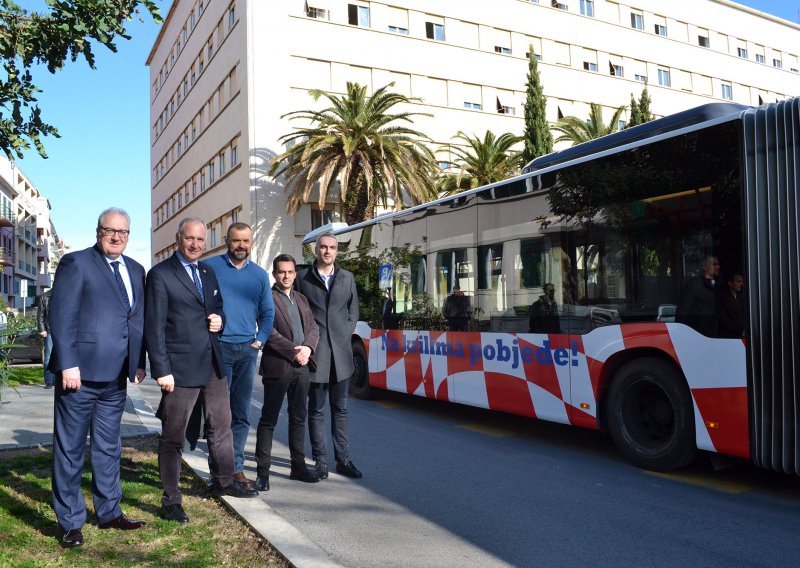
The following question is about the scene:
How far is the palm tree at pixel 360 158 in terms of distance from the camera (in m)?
25.4

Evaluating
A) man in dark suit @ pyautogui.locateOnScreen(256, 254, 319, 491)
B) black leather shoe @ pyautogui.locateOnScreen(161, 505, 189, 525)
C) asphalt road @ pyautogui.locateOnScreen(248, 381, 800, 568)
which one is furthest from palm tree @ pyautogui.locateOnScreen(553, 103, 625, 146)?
black leather shoe @ pyautogui.locateOnScreen(161, 505, 189, 525)

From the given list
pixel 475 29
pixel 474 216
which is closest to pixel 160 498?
pixel 474 216

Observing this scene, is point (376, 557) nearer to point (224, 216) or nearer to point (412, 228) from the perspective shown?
point (412, 228)

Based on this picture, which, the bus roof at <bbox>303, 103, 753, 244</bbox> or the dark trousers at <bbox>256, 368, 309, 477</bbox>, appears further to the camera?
the bus roof at <bbox>303, 103, 753, 244</bbox>

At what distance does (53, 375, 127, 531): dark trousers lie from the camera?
4.25m

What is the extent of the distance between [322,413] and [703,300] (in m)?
3.22

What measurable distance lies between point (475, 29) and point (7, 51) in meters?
32.2

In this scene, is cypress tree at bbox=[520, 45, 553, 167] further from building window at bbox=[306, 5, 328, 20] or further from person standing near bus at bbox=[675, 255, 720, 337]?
person standing near bus at bbox=[675, 255, 720, 337]

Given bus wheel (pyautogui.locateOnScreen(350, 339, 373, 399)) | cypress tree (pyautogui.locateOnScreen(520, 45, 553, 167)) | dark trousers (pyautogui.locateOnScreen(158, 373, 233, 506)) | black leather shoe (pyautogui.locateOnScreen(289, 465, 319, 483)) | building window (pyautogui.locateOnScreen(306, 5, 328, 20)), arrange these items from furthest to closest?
building window (pyautogui.locateOnScreen(306, 5, 328, 20))
cypress tree (pyautogui.locateOnScreen(520, 45, 553, 167))
bus wheel (pyautogui.locateOnScreen(350, 339, 373, 399))
black leather shoe (pyautogui.locateOnScreen(289, 465, 319, 483))
dark trousers (pyautogui.locateOnScreen(158, 373, 233, 506))

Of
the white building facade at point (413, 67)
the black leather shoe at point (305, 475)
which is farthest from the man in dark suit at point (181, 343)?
the white building facade at point (413, 67)

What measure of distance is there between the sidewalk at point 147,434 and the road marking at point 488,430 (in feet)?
10.5

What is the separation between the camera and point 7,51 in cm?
535

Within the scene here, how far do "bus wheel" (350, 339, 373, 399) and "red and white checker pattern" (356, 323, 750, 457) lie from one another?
27cm

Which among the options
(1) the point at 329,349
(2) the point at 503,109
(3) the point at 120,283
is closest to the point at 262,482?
(1) the point at 329,349
